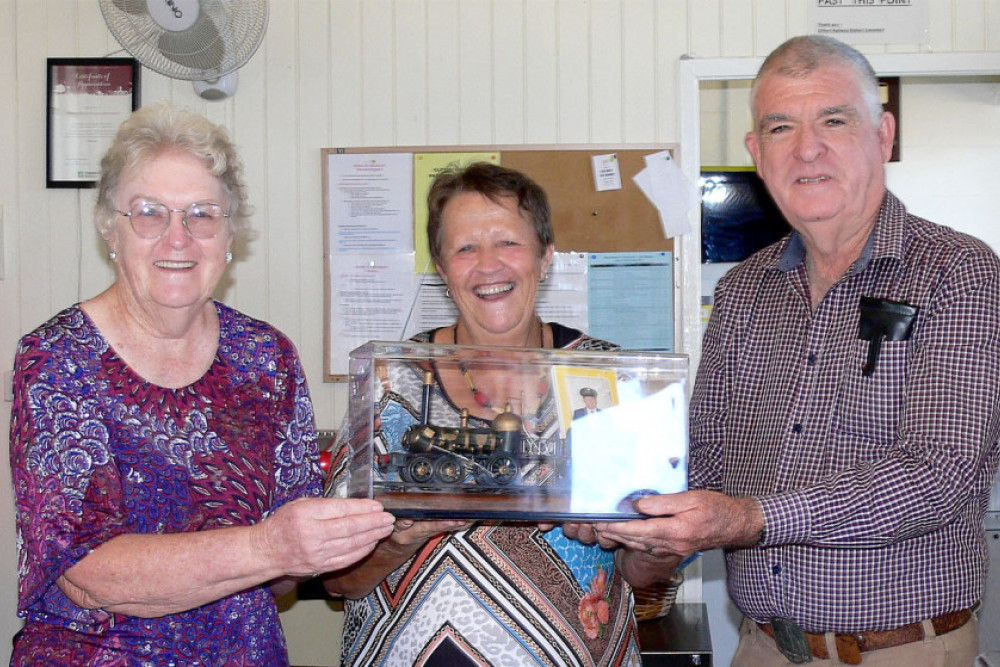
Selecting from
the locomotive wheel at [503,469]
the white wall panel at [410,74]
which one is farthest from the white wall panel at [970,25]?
the locomotive wheel at [503,469]

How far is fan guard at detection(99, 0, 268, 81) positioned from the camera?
3213mm

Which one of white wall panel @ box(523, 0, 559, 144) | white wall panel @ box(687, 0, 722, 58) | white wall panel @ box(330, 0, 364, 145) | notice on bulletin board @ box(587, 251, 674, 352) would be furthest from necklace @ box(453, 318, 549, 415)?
white wall panel @ box(687, 0, 722, 58)

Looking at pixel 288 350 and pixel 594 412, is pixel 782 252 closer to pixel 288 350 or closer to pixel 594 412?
pixel 594 412

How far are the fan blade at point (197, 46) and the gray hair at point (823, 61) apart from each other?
2.01 metres

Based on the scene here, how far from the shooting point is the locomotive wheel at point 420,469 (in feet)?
5.79

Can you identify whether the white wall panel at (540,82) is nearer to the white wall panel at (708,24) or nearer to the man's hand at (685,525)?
the white wall panel at (708,24)

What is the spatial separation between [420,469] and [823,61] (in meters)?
1.21

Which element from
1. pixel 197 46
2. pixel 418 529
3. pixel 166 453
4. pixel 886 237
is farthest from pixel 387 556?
pixel 197 46

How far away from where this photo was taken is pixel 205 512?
5.73 ft

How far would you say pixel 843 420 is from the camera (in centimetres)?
198

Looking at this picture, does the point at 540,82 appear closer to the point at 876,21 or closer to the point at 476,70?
the point at 476,70

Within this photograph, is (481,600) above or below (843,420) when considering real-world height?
below

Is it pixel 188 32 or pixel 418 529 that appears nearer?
pixel 418 529

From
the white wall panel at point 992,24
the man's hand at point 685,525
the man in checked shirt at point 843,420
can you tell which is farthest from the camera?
the white wall panel at point 992,24
